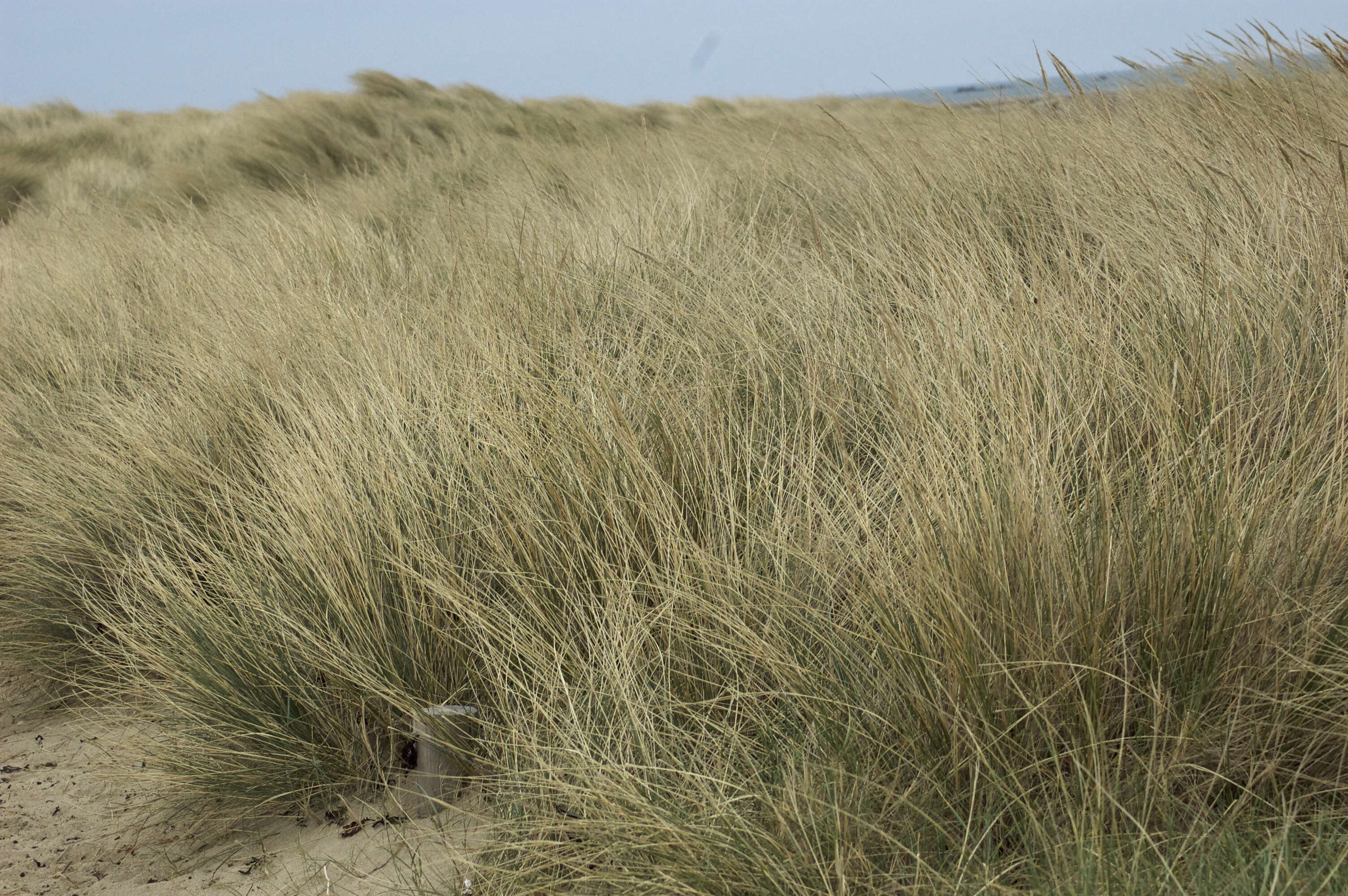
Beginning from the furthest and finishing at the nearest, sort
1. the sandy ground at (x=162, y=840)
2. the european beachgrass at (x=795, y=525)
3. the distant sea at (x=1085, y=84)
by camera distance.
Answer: the distant sea at (x=1085, y=84) < the sandy ground at (x=162, y=840) < the european beachgrass at (x=795, y=525)

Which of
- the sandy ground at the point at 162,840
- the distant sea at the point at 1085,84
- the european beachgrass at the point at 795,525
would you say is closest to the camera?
the european beachgrass at the point at 795,525

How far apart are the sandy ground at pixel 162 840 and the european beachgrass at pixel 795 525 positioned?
0.06 m

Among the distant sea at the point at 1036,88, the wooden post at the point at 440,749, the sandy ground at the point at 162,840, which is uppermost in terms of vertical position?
the distant sea at the point at 1036,88

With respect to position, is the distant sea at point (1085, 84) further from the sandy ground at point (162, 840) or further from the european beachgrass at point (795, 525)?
the sandy ground at point (162, 840)

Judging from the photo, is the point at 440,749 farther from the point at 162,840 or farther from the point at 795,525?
the point at 795,525

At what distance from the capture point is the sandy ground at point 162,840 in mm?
1492

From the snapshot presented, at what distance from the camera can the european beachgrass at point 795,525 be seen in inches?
45.9

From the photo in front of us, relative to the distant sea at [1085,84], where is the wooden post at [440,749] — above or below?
below

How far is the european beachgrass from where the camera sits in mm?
1167

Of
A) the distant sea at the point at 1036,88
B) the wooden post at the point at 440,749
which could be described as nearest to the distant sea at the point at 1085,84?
the distant sea at the point at 1036,88

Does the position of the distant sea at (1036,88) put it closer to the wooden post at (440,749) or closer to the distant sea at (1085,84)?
the distant sea at (1085,84)

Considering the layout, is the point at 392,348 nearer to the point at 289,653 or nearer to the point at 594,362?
the point at 594,362

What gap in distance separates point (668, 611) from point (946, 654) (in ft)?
1.51

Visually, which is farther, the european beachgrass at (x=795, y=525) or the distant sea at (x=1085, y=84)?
the distant sea at (x=1085, y=84)
